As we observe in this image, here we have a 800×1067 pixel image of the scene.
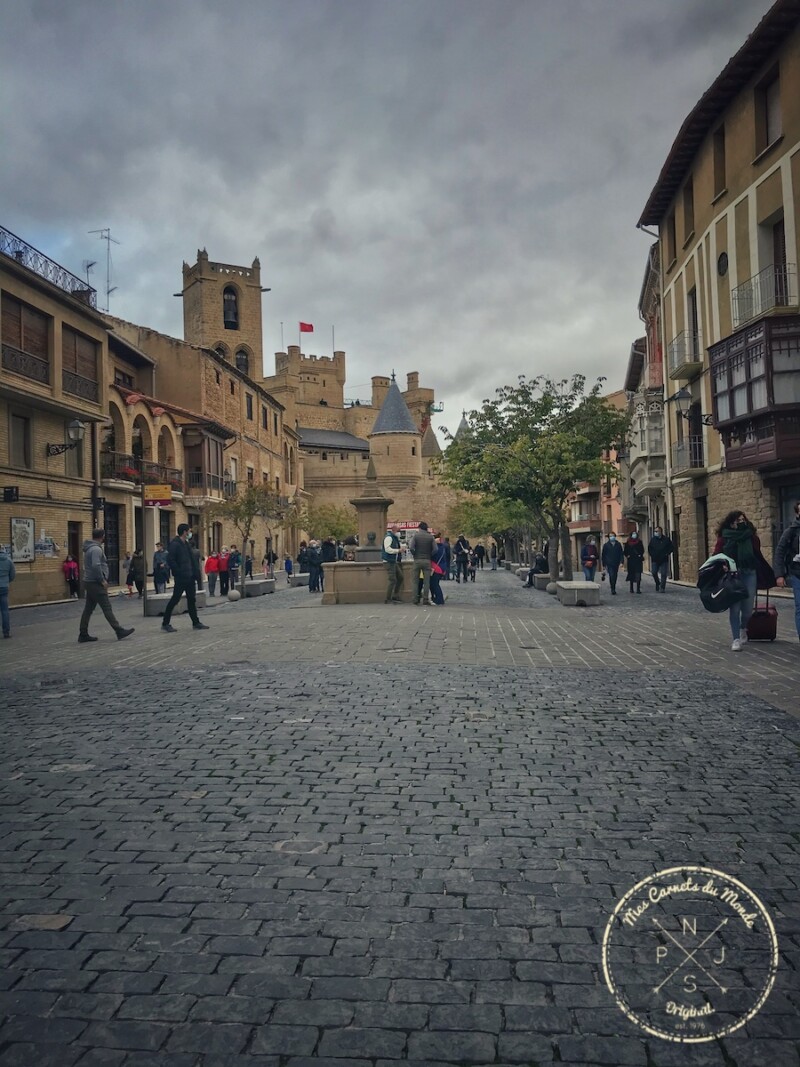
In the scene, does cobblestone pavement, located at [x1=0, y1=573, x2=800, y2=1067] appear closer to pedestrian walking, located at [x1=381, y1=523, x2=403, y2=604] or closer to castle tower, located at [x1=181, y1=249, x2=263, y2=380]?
pedestrian walking, located at [x1=381, y1=523, x2=403, y2=604]

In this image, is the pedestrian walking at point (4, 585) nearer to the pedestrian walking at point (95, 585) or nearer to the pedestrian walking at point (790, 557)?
the pedestrian walking at point (95, 585)

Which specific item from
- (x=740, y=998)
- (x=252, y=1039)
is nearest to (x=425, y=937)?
(x=252, y=1039)

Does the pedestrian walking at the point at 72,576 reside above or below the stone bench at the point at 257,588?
above

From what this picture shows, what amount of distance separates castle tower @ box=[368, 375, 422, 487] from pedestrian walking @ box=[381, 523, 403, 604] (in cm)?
6545

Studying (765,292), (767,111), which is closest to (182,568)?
(765,292)

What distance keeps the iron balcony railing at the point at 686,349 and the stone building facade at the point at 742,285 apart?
0.13ft

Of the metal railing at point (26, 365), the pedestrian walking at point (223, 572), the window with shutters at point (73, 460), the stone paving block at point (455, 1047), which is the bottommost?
the stone paving block at point (455, 1047)

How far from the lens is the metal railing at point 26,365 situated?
24.8 meters

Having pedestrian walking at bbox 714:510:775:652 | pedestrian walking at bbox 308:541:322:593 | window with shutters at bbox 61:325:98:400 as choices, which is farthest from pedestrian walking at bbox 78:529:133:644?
window with shutters at bbox 61:325:98:400

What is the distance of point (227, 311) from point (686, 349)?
1926 inches

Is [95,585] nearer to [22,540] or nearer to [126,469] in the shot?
[22,540]

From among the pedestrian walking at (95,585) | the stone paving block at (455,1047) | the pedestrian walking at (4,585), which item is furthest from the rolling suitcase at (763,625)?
the pedestrian walking at (4,585)

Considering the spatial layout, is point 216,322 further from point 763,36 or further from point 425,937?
point 425,937

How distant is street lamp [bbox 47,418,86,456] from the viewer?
26.5 m
